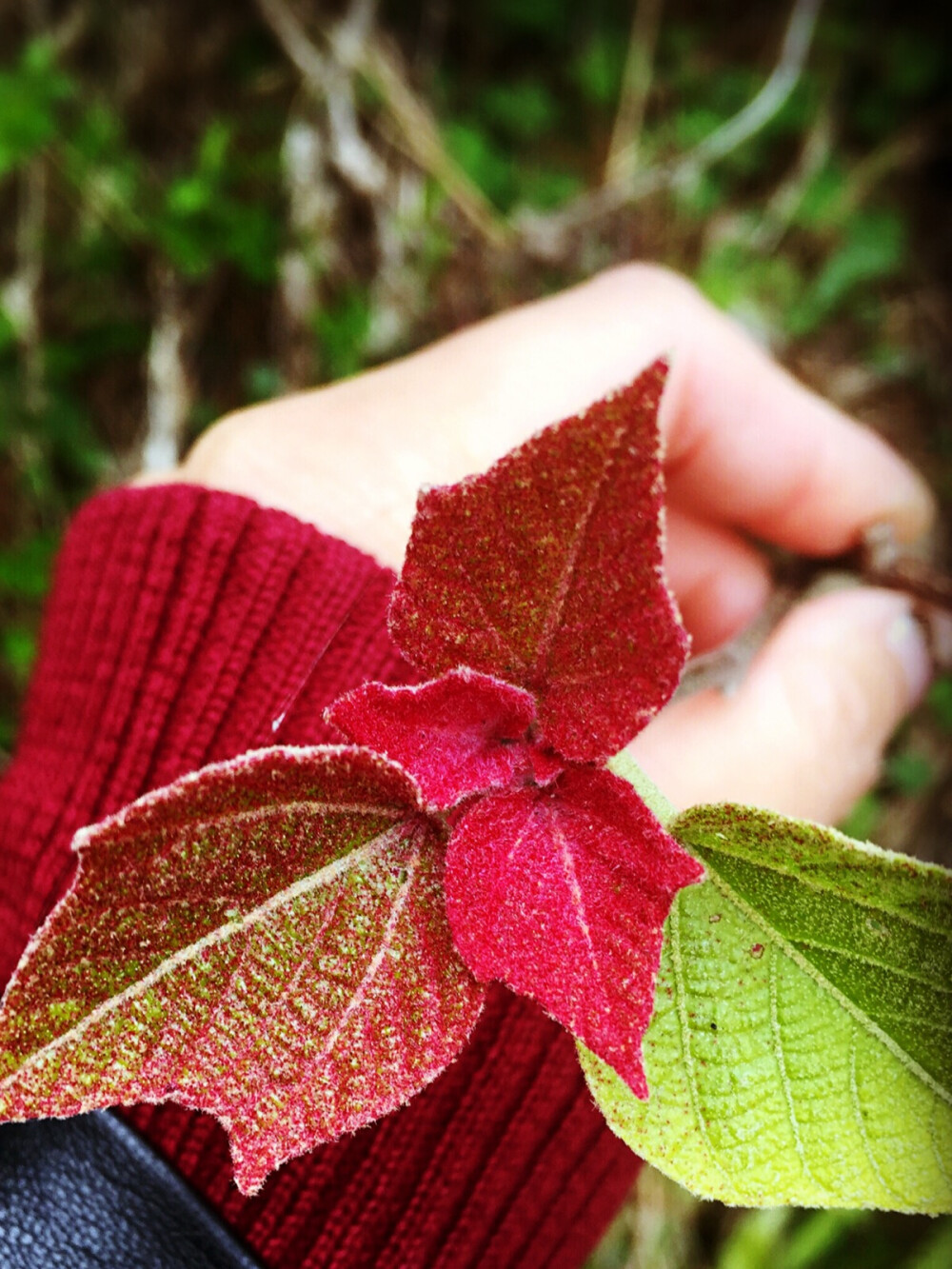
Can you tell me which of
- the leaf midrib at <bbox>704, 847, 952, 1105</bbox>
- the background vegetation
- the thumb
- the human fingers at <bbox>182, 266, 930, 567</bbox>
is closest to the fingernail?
the thumb

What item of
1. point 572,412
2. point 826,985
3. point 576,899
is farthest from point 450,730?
point 572,412

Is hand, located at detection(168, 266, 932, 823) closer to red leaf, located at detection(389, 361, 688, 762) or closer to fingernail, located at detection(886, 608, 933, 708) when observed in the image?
fingernail, located at detection(886, 608, 933, 708)

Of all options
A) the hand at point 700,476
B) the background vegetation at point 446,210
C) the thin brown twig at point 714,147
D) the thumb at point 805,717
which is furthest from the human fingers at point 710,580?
the thin brown twig at point 714,147

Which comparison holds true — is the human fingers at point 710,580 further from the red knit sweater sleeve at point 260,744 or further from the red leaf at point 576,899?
the red leaf at point 576,899

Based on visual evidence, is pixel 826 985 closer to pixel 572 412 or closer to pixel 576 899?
pixel 576 899

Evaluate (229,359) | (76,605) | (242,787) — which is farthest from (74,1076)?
(229,359)

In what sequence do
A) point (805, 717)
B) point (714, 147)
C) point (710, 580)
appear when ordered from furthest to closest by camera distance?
point (714, 147) → point (710, 580) → point (805, 717)
